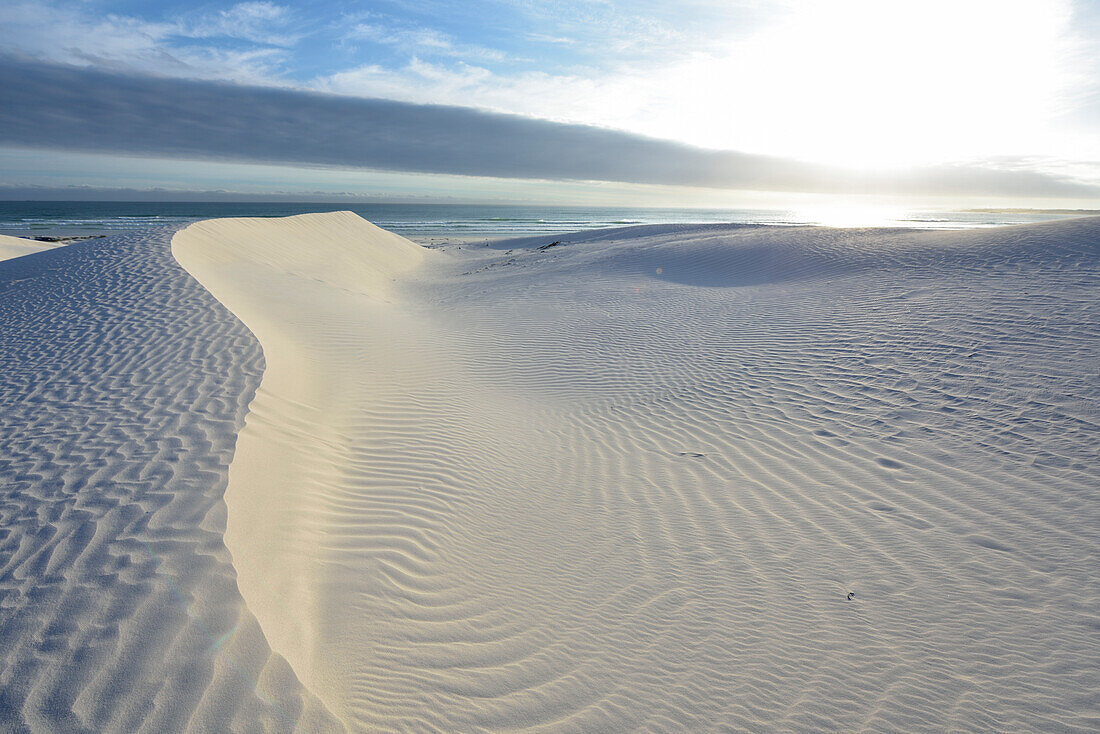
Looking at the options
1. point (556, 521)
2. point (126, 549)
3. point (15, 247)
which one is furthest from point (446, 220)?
point (126, 549)

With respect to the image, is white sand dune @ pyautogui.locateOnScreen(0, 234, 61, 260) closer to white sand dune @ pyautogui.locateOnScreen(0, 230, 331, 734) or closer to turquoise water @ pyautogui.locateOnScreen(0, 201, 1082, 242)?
turquoise water @ pyautogui.locateOnScreen(0, 201, 1082, 242)

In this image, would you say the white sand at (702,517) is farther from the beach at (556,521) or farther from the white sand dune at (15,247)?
the white sand dune at (15,247)

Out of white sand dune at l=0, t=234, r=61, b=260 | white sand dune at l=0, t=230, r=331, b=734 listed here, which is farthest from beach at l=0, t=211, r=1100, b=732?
white sand dune at l=0, t=234, r=61, b=260

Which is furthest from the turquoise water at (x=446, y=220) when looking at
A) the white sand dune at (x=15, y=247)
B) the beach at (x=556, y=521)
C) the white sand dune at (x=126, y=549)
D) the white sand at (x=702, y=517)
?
the white sand dune at (x=126, y=549)

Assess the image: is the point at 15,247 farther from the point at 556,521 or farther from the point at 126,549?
the point at 556,521

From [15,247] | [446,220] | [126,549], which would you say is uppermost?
[446,220]

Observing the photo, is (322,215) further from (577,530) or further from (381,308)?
(577,530)
